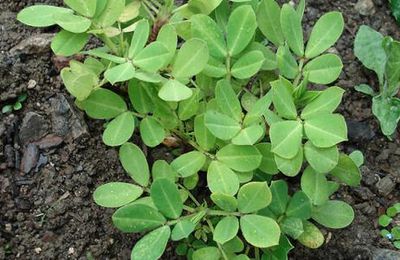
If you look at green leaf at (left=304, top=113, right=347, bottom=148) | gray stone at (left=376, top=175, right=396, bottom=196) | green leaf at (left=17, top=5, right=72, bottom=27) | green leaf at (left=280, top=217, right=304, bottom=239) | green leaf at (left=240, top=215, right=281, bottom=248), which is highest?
green leaf at (left=17, top=5, right=72, bottom=27)

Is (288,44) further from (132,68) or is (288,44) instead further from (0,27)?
(0,27)

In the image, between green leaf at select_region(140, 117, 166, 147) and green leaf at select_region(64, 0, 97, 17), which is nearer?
green leaf at select_region(64, 0, 97, 17)

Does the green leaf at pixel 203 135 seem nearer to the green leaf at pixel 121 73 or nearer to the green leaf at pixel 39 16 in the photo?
the green leaf at pixel 121 73

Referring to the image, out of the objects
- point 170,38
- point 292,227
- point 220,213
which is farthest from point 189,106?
point 292,227

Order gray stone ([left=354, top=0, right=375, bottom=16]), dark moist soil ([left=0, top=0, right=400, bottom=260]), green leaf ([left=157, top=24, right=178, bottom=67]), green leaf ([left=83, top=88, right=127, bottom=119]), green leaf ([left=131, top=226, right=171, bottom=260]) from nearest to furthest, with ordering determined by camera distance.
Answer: green leaf ([left=131, top=226, right=171, bottom=260]) < green leaf ([left=157, top=24, right=178, bottom=67]) < green leaf ([left=83, top=88, right=127, bottom=119]) < dark moist soil ([left=0, top=0, right=400, bottom=260]) < gray stone ([left=354, top=0, right=375, bottom=16])

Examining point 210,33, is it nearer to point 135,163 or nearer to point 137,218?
point 135,163

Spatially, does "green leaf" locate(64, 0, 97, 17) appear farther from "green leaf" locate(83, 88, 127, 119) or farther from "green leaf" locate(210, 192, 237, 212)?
"green leaf" locate(210, 192, 237, 212)

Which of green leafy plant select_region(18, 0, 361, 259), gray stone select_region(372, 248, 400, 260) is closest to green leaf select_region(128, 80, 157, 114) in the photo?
green leafy plant select_region(18, 0, 361, 259)
